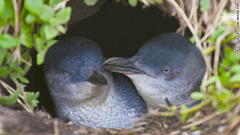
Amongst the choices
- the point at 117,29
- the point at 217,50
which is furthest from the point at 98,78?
the point at 117,29

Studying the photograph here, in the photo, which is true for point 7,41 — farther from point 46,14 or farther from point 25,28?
point 46,14

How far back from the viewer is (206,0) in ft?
6.32

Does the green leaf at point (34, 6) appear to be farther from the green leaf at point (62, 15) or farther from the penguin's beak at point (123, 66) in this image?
the penguin's beak at point (123, 66)

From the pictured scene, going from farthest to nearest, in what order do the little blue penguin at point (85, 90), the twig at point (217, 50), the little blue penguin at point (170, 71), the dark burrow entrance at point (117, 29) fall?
the dark burrow entrance at point (117, 29)
the little blue penguin at point (85, 90)
the little blue penguin at point (170, 71)
the twig at point (217, 50)

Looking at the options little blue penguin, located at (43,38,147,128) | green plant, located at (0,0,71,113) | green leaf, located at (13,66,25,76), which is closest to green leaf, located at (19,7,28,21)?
green plant, located at (0,0,71,113)

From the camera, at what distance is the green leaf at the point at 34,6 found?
172 centimetres

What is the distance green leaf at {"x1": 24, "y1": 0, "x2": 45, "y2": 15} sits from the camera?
5.64 ft

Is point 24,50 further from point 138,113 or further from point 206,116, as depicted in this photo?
point 206,116

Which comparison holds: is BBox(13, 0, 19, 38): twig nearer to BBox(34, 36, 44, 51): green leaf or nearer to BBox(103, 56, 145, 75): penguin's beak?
BBox(34, 36, 44, 51): green leaf

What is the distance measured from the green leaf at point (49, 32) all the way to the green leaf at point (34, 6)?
0.11 metres

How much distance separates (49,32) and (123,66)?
0.70m

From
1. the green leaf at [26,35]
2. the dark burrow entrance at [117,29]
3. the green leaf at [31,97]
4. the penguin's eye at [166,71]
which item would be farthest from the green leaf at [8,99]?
the penguin's eye at [166,71]

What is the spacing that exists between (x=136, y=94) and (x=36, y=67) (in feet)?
3.09

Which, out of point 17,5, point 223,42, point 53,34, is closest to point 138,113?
point 223,42
